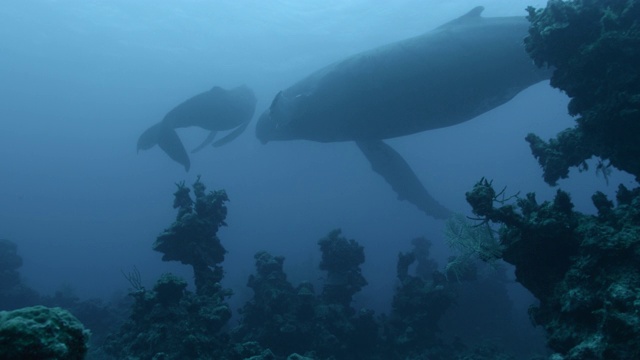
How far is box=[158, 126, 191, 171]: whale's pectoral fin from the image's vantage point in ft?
36.7

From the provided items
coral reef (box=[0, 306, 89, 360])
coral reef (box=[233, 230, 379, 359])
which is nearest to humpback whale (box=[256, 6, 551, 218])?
coral reef (box=[233, 230, 379, 359])

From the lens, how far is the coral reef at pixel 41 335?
178 centimetres

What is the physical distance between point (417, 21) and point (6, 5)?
34.9 m

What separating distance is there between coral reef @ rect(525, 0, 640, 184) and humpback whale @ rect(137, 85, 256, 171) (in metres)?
8.24

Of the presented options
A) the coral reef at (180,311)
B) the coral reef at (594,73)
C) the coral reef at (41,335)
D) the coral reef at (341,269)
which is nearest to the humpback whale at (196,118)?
the coral reef at (180,311)

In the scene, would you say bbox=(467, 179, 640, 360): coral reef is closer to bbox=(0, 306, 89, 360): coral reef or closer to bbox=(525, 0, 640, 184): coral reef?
bbox=(525, 0, 640, 184): coral reef

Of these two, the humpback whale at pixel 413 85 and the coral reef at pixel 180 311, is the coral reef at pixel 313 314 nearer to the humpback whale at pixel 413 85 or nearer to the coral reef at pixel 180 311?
the coral reef at pixel 180 311

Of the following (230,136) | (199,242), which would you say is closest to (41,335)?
(199,242)

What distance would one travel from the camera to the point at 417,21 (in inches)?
1254

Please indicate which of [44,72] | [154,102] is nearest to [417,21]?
[154,102]

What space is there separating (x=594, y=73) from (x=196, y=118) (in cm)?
950

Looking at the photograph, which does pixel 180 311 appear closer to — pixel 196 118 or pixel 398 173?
pixel 196 118

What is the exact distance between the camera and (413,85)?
9789 millimetres

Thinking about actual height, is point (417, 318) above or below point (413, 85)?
below
